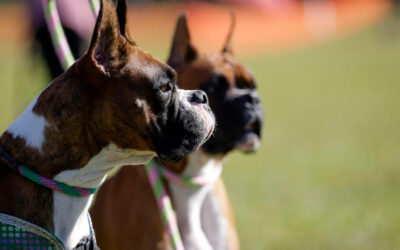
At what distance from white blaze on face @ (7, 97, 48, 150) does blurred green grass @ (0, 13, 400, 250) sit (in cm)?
341

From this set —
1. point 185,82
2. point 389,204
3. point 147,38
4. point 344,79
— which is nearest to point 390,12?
point 147,38

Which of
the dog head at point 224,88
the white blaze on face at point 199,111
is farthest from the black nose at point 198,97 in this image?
the dog head at point 224,88

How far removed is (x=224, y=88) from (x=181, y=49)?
430 mm

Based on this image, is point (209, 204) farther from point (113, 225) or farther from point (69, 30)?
point (69, 30)

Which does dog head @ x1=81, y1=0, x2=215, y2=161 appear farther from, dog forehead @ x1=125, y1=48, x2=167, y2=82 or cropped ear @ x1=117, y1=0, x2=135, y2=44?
cropped ear @ x1=117, y1=0, x2=135, y2=44

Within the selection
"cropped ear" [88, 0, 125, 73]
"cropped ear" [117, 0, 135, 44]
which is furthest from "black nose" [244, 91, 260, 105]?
"cropped ear" [88, 0, 125, 73]

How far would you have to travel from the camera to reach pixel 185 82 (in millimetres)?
4797

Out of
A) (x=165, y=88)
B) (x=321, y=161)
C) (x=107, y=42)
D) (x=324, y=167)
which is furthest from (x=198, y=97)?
(x=321, y=161)

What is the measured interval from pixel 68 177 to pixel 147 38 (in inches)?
990

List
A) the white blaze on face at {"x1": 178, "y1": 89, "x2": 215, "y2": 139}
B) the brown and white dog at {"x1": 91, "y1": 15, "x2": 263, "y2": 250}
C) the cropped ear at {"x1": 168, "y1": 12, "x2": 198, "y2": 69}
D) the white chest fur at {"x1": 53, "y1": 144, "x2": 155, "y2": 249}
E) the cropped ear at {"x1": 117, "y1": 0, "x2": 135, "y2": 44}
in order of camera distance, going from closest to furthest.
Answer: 1. the white chest fur at {"x1": 53, "y1": 144, "x2": 155, "y2": 249}
2. the white blaze on face at {"x1": 178, "y1": 89, "x2": 215, "y2": 139}
3. the cropped ear at {"x1": 117, "y1": 0, "x2": 135, "y2": 44}
4. the brown and white dog at {"x1": 91, "y1": 15, "x2": 263, "y2": 250}
5. the cropped ear at {"x1": 168, "y1": 12, "x2": 198, "y2": 69}

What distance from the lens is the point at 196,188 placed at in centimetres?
438

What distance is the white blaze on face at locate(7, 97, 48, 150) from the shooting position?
3.03 m

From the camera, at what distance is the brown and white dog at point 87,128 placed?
302 cm

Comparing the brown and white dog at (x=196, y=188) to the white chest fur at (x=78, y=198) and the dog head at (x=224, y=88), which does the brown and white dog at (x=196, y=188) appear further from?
the white chest fur at (x=78, y=198)
